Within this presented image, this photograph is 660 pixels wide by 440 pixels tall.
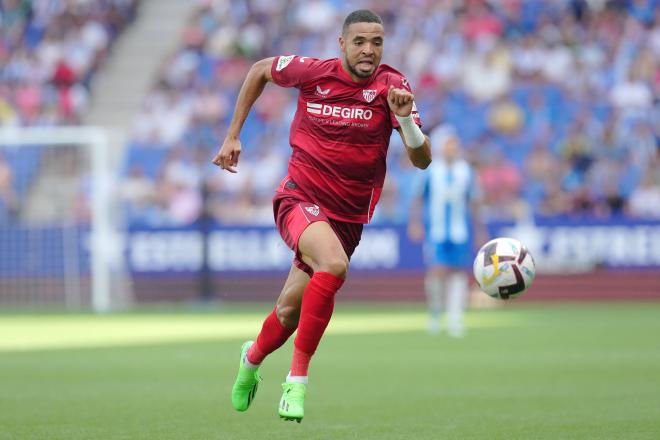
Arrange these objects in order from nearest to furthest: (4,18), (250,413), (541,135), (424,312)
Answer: (250,413) < (424,312) < (541,135) < (4,18)

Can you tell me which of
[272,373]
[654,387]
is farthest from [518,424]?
[272,373]

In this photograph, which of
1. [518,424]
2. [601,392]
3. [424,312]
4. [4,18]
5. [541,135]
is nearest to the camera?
[518,424]

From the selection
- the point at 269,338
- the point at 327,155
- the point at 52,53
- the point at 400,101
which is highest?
the point at 52,53

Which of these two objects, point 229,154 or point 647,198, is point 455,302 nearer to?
point 647,198

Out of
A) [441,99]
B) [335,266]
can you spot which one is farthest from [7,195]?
[335,266]

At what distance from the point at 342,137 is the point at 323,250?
2.51 ft

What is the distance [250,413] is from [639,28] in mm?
17938

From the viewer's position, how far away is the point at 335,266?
6.98 metres

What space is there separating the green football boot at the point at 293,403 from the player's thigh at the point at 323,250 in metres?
0.68

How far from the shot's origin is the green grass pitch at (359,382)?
7262 millimetres

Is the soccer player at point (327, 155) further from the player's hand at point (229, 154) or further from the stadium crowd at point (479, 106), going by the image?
the stadium crowd at point (479, 106)

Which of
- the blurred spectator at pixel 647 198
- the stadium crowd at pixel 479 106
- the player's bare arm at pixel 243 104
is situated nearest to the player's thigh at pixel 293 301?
the player's bare arm at pixel 243 104

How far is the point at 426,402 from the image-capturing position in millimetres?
8617

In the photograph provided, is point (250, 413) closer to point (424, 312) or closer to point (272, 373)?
point (272, 373)
